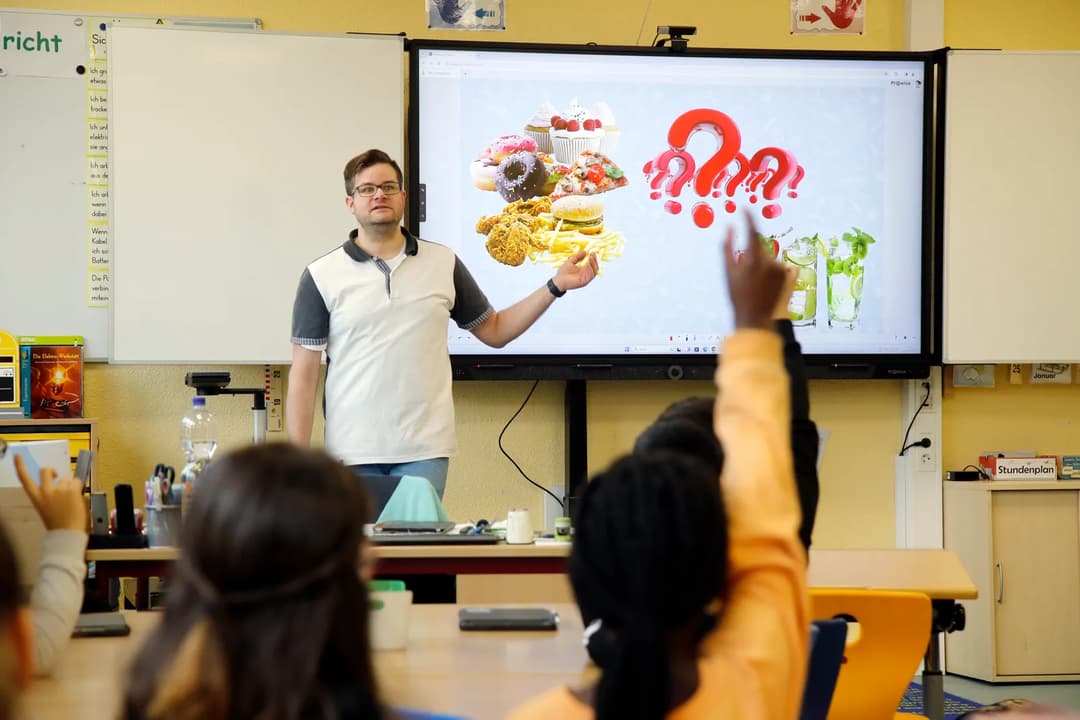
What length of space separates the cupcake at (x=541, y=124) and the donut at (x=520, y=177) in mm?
62

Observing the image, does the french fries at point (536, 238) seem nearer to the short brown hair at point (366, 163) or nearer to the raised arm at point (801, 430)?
the short brown hair at point (366, 163)

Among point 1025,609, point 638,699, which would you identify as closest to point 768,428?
point 638,699

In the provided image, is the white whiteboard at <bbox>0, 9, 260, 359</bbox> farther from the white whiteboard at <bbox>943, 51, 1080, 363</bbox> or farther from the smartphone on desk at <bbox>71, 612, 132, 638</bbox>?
the white whiteboard at <bbox>943, 51, 1080, 363</bbox>

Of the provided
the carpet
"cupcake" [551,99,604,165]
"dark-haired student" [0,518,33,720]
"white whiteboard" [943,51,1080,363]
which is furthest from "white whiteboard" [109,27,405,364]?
"dark-haired student" [0,518,33,720]

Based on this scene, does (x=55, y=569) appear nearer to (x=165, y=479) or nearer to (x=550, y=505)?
(x=165, y=479)

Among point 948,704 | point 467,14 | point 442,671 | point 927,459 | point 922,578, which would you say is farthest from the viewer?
point 927,459

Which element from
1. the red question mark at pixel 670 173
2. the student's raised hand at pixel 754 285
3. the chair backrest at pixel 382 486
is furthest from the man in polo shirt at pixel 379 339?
the student's raised hand at pixel 754 285

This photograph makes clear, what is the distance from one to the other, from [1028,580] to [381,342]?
2649 mm

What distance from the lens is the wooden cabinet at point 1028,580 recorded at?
448cm

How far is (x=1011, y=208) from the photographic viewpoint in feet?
15.0

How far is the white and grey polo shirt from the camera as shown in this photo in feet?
11.5

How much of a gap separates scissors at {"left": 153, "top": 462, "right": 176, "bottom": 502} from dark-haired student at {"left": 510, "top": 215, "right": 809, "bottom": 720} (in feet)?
5.27

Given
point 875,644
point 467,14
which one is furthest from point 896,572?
point 467,14

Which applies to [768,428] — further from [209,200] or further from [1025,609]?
[1025,609]
